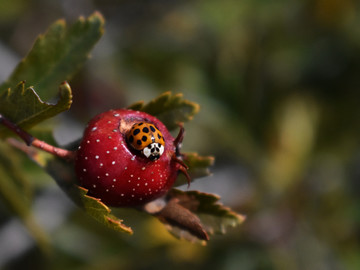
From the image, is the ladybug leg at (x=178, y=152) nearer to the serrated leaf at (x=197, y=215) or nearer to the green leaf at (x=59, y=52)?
the serrated leaf at (x=197, y=215)

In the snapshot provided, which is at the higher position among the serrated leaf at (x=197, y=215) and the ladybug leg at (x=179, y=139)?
the ladybug leg at (x=179, y=139)

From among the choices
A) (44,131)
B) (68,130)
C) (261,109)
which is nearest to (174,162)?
(44,131)

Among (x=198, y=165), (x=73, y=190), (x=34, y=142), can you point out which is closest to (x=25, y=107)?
(x=34, y=142)

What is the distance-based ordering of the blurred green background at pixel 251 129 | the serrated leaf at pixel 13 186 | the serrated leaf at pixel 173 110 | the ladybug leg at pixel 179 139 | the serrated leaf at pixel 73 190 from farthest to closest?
the blurred green background at pixel 251 129 < the serrated leaf at pixel 13 186 < the serrated leaf at pixel 173 110 < the ladybug leg at pixel 179 139 < the serrated leaf at pixel 73 190

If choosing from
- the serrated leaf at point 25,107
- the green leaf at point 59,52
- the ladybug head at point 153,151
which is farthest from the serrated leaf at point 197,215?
the green leaf at point 59,52

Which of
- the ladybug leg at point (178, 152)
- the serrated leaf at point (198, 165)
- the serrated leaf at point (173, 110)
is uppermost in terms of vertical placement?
the serrated leaf at point (173, 110)

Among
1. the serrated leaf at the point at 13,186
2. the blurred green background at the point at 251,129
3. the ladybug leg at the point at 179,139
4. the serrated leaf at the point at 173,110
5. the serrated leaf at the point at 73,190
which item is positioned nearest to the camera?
the serrated leaf at the point at 73,190
